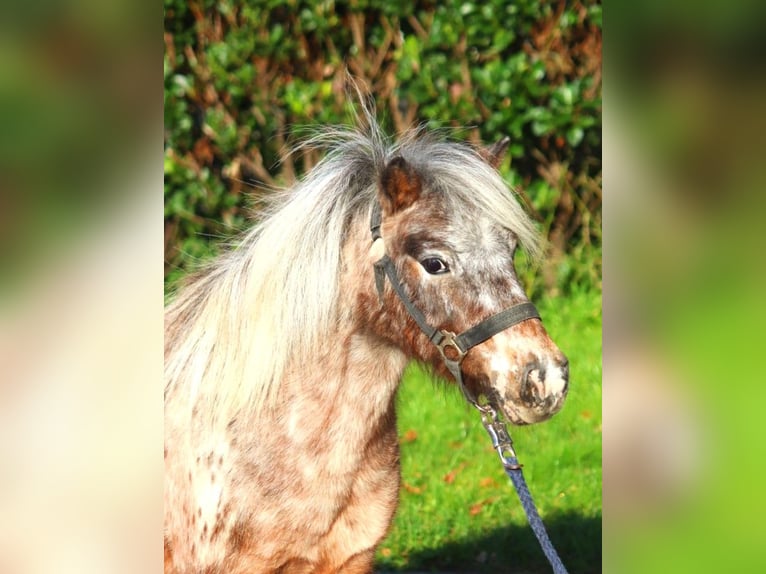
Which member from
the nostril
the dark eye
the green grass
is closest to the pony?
the dark eye

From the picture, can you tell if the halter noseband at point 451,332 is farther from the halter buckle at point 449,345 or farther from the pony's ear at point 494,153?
the pony's ear at point 494,153

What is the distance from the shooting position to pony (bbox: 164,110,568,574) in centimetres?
220

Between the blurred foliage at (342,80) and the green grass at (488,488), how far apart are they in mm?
1382

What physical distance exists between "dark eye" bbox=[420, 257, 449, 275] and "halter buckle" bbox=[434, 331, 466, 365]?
156 millimetres

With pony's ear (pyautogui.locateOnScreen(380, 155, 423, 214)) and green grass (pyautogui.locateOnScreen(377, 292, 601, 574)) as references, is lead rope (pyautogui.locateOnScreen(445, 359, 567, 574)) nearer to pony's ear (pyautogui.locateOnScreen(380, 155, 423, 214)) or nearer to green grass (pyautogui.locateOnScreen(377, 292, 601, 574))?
pony's ear (pyautogui.locateOnScreen(380, 155, 423, 214))

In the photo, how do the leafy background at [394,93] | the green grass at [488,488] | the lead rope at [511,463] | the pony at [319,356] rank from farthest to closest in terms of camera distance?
the leafy background at [394,93], the green grass at [488,488], the pony at [319,356], the lead rope at [511,463]

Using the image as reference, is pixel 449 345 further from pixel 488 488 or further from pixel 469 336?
pixel 488 488

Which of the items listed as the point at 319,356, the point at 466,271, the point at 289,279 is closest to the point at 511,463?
the point at 466,271

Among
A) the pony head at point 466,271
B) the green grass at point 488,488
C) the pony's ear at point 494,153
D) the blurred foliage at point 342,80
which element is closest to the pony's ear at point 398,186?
the pony head at point 466,271

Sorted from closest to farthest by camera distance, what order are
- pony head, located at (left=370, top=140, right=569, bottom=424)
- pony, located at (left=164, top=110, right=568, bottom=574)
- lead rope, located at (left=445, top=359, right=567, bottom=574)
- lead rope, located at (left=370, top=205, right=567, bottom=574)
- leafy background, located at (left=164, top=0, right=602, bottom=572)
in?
lead rope, located at (left=445, top=359, right=567, bottom=574) < lead rope, located at (left=370, top=205, right=567, bottom=574) < pony head, located at (left=370, top=140, right=569, bottom=424) < pony, located at (left=164, top=110, right=568, bottom=574) < leafy background, located at (left=164, top=0, right=602, bottom=572)

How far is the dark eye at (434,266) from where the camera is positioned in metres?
2.16
